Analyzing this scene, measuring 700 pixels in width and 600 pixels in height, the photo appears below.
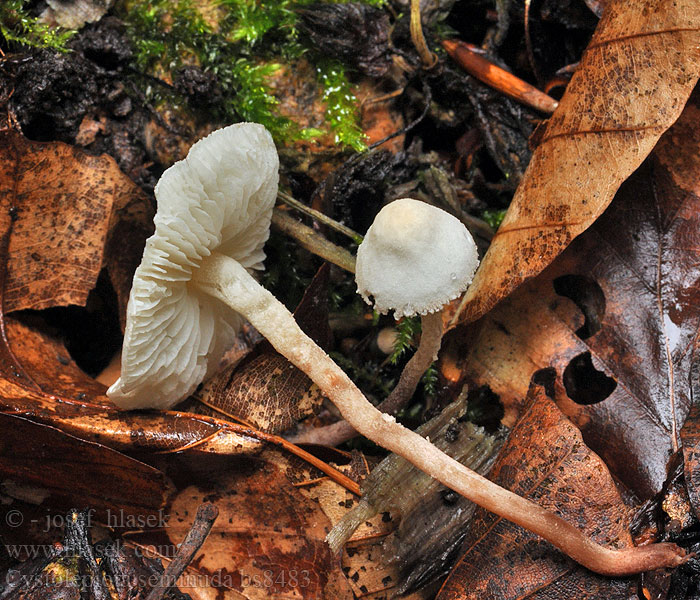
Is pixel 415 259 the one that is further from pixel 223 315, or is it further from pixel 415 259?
pixel 223 315

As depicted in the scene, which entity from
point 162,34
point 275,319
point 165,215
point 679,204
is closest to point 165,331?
point 275,319

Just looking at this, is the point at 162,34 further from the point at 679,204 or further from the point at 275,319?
the point at 679,204

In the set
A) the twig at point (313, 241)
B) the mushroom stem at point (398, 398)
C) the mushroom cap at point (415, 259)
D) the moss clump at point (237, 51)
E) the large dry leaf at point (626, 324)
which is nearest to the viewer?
the mushroom cap at point (415, 259)

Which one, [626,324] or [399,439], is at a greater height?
[626,324]

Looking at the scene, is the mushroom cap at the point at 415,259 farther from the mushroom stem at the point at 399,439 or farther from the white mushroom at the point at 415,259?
the mushroom stem at the point at 399,439

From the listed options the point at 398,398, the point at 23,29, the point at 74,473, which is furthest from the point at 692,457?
the point at 23,29

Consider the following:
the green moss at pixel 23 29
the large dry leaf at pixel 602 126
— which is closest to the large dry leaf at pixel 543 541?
the large dry leaf at pixel 602 126

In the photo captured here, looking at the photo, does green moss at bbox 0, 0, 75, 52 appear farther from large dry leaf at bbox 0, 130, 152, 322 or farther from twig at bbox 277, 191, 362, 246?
twig at bbox 277, 191, 362, 246
